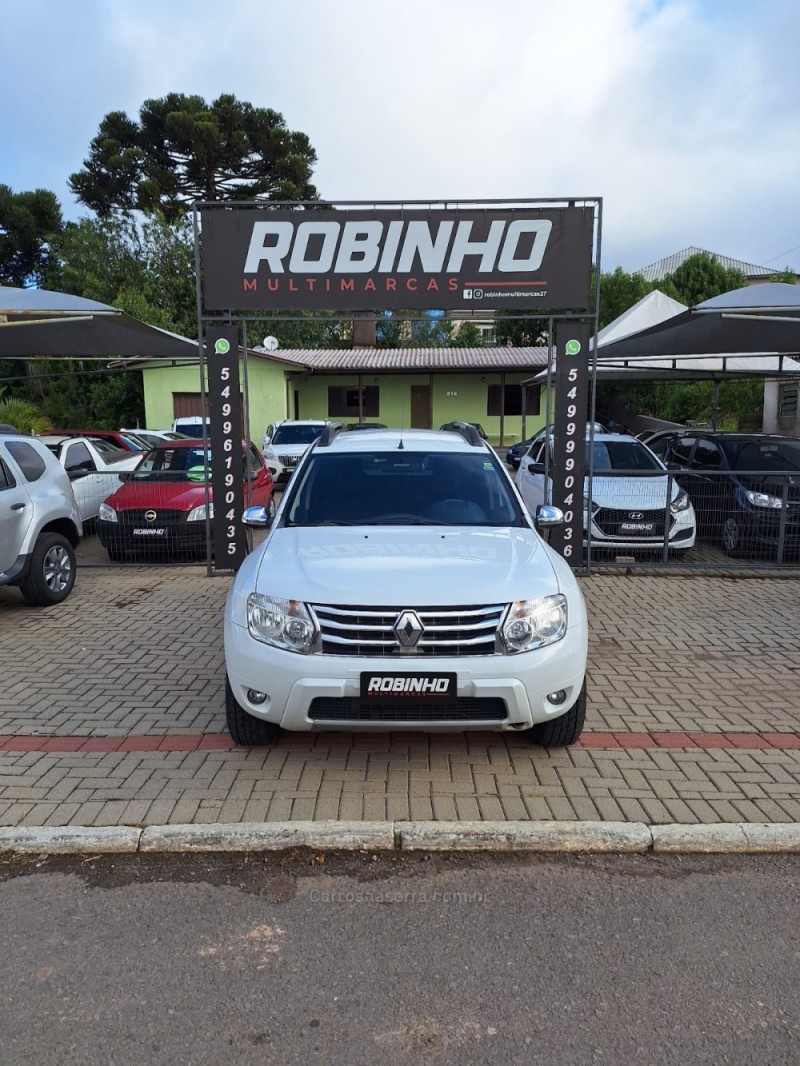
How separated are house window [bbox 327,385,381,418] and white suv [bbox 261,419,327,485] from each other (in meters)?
13.0

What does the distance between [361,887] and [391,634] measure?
3.81 ft

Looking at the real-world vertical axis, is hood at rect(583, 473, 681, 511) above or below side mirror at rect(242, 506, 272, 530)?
below

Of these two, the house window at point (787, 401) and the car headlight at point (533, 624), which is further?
the house window at point (787, 401)

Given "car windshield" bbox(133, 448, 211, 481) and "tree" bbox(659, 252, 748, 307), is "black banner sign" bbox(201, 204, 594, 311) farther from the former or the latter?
"tree" bbox(659, 252, 748, 307)

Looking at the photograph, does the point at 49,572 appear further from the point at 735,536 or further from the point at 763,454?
the point at 763,454

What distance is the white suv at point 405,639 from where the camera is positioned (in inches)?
154

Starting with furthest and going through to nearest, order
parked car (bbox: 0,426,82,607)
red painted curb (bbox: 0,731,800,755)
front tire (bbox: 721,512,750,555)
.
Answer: front tire (bbox: 721,512,750,555), parked car (bbox: 0,426,82,607), red painted curb (bbox: 0,731,800,755)

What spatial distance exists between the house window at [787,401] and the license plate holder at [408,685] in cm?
2417

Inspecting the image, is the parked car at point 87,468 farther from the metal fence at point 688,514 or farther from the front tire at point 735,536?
the front tire at point 735,536

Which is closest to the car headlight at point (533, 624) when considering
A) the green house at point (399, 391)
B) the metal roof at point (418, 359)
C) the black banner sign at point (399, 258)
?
the black banner sign at point (399, 258)

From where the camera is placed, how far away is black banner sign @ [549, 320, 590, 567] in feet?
30.0

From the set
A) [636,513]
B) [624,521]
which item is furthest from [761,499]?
[624,521]

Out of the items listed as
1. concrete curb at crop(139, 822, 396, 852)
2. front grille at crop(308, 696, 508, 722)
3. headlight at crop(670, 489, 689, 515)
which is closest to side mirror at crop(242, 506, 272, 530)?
front grille at crop(308, 696, 508, 722)

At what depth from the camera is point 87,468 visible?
1238cm
